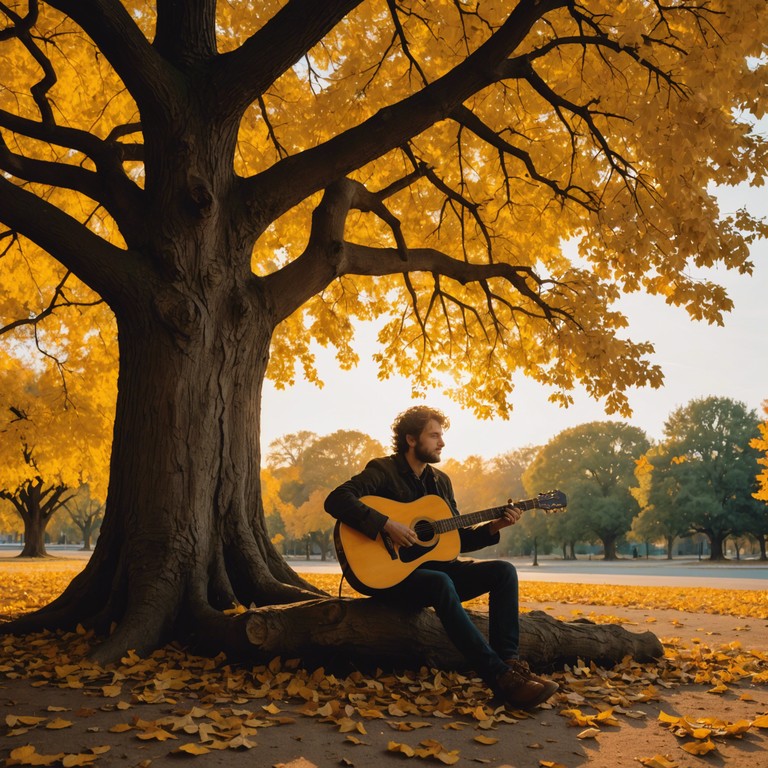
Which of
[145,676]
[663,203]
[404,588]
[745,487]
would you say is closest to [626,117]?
[663,203]

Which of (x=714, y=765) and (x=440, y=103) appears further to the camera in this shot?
(x=440, y=103)

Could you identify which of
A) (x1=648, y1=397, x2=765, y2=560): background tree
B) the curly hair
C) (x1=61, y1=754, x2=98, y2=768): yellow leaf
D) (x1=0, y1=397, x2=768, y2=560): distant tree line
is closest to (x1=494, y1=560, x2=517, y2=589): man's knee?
the curly hair

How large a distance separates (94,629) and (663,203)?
5.94 meters

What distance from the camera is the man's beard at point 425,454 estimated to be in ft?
16.0

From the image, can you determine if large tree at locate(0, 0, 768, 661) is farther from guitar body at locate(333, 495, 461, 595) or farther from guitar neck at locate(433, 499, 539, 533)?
guitar neck at locate(433, 499, 539, 533)

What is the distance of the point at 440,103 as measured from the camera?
582 cm

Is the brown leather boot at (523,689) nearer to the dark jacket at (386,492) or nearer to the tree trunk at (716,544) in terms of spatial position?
the dark jacket at (386,492)

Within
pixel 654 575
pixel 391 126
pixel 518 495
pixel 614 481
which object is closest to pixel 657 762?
pixel 391 126

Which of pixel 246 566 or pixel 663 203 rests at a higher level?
pixel 663 203

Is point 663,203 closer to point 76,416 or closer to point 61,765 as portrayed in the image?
point 61,765

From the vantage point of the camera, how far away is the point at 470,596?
15.8 ft

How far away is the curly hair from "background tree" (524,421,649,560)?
1844 inches

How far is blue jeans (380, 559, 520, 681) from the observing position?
13.8 feet

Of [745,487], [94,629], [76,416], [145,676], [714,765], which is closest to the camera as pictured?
[714,765]
